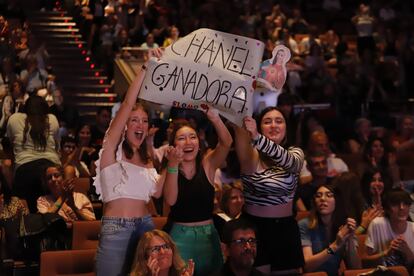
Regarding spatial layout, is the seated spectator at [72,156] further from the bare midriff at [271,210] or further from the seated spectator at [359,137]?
the seated spectator at [359,137]

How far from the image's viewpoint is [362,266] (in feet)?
18.4

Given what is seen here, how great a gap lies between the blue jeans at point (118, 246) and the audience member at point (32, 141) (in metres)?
2.27

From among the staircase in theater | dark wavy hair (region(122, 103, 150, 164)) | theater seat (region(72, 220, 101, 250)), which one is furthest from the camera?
the staircase in theater

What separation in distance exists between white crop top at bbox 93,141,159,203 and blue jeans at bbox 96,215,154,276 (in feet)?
0.40

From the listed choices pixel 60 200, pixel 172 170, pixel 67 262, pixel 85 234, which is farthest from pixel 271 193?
pixel 60 200

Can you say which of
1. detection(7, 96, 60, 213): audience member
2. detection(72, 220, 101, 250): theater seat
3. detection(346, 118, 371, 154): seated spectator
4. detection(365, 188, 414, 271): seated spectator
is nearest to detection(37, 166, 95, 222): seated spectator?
detection(72, 220, 101, 250): theater seat

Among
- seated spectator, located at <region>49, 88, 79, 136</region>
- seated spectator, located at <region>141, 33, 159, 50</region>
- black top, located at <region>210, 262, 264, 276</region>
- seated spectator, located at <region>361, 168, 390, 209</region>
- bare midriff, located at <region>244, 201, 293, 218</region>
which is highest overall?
seated spectator, located at <region>141, 33, 159, 50</region>

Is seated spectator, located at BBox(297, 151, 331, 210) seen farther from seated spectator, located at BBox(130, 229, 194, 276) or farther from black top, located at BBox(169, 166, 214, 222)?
seated spectator, located at BBox(130, 229, 194, 276)

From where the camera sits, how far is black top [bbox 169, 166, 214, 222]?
4734mm

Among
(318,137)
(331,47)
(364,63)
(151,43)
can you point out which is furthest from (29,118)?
(331,47)

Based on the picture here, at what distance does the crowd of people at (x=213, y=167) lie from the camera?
15.4ft

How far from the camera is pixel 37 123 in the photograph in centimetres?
706

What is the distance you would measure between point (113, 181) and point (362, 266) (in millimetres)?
1777

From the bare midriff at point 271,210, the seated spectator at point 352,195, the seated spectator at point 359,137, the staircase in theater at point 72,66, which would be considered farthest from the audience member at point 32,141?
the seated spectator at point 359,137
